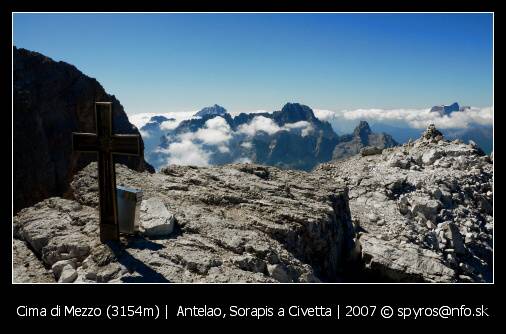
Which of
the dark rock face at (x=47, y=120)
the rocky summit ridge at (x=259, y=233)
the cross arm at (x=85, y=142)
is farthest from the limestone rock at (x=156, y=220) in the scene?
the dark rock face at (x=47, y=120)

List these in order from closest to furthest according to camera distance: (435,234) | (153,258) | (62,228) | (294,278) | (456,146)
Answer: (153,258)
(294,278)
(62,228)
(435,234)
(456,146)

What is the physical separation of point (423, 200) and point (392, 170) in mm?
6997

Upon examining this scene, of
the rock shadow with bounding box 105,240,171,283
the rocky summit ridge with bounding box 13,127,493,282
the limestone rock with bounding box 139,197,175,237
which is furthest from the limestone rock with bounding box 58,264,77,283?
the limestone rock with bounding box 139,197,175,237

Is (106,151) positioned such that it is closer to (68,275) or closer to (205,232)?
(68,275)

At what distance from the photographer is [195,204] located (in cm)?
1406

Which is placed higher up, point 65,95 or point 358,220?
point 65,95

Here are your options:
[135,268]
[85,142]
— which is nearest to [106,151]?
[85,142]

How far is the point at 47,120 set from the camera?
267ft

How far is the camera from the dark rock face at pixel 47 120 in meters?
71.2

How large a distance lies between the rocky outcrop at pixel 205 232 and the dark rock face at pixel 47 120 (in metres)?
51.1

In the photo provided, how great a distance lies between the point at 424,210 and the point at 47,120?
78.1 metres

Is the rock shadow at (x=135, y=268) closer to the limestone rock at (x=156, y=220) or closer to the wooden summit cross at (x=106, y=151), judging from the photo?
the wooden summit cross at (x=106, y=151)

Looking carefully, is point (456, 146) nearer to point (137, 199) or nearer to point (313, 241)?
point (313, 241)

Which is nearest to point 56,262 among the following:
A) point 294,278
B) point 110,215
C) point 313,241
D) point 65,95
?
point 110,215
